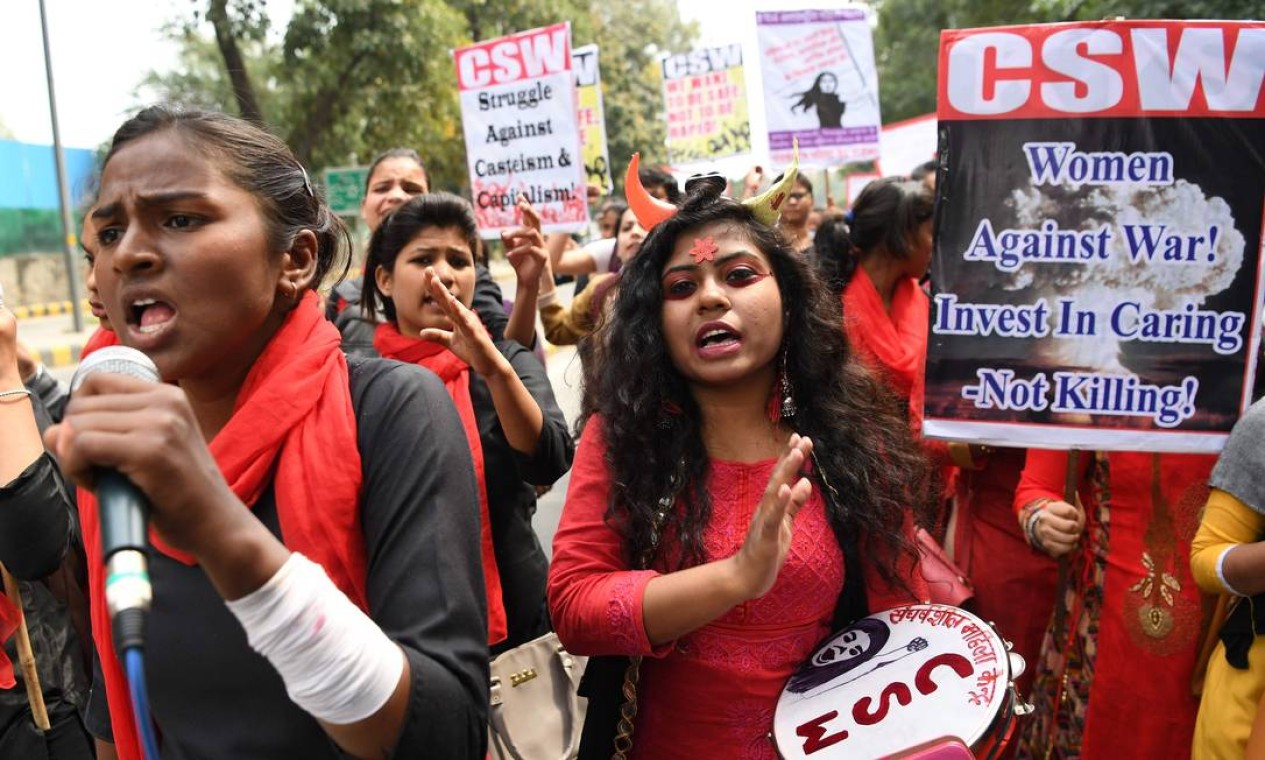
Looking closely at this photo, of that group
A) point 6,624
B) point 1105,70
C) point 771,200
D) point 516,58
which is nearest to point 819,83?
point 516,58

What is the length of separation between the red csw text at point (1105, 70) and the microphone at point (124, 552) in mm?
2124

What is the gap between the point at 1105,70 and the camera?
8.07 feet

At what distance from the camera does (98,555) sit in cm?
149

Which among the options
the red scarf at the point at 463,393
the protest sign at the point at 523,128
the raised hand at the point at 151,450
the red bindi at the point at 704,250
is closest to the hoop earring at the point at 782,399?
the red bindi at the point at 704,250

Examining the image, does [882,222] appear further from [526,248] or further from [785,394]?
[785,394]

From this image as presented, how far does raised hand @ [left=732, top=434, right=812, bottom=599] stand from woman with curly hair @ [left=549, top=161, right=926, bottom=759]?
27 millimetres

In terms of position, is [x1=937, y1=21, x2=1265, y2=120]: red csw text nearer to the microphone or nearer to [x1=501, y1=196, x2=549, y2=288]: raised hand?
[x1=501, y1=196, x2=549, y2=288]: raised hand

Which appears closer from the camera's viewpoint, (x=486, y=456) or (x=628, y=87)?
(x=486, y=456)

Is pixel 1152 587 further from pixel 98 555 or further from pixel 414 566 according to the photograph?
pixel 98 555

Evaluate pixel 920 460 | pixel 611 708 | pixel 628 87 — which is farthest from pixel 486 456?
pixel 628 87

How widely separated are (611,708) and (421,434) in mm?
889

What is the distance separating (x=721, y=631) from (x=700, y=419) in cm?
44

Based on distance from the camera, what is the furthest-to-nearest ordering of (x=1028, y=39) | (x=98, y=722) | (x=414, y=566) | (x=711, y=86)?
(x=711, y=86)
(x=1028, y=39)
(x=98, y=722)
(x=414, y=566)

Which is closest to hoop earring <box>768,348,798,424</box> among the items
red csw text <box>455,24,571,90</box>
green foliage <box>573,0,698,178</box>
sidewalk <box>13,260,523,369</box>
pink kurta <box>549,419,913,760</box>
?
pink kurta <box>549,419,913,760</box>
